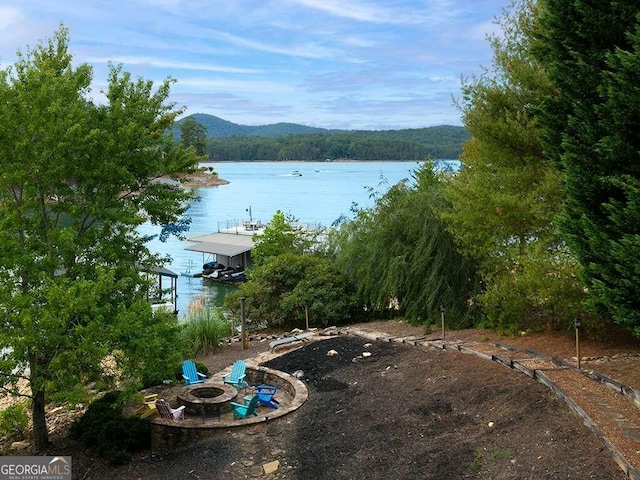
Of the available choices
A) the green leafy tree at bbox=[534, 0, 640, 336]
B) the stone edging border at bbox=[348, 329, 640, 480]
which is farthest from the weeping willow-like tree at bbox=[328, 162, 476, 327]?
the green leafy tree at bbox=[534, 0, 640, 336]

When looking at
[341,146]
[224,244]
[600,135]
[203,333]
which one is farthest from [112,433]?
[341,146]

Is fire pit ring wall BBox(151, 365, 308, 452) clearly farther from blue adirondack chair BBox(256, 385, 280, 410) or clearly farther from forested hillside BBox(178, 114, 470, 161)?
forested hillside BBox(178, 114, 470, 161)

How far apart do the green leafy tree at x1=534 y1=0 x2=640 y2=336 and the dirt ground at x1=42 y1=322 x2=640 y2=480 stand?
4.96 feet

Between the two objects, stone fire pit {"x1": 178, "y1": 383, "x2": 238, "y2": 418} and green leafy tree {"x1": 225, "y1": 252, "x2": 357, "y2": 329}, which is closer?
stone fire pit {"x1": 178, "y1": 383, "x2": 238, "y2": 418}

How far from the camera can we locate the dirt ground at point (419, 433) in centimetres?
641

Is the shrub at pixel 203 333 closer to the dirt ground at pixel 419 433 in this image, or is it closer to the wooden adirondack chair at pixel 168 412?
the dirt ground at pixel 419 433

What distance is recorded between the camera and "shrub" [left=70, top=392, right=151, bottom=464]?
8438 mm

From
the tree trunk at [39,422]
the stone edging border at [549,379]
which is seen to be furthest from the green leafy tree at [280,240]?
the tree trunk at [39,422]

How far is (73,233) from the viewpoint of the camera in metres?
8.83

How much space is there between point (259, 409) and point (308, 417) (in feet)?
3.55

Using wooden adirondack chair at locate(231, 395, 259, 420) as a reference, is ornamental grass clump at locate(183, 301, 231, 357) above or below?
below

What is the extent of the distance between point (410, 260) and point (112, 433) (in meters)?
8.23

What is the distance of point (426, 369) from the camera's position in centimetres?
1030

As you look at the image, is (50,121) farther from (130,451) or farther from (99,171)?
(130,451)
